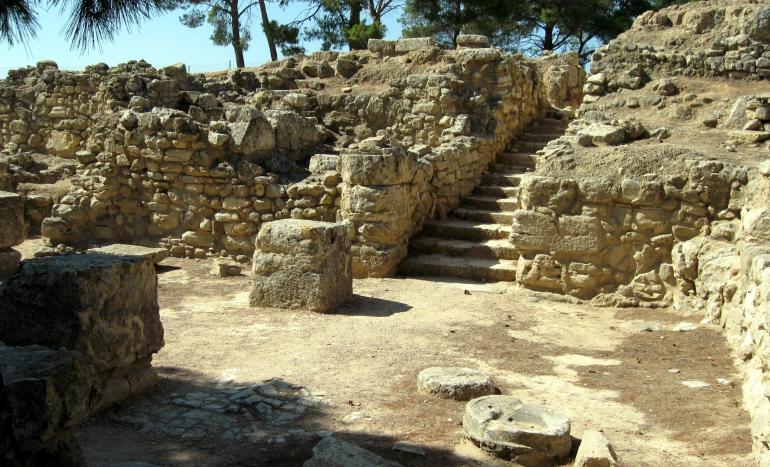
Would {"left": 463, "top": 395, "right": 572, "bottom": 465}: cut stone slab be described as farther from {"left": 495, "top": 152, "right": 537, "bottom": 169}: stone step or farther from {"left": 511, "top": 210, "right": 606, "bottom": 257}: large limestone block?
{"left": 495, "top": 152, "right": 537, "bottom": 169}: stone step

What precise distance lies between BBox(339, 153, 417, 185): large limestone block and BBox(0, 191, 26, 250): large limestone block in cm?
354

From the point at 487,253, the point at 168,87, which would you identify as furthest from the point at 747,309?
the point at 168,87

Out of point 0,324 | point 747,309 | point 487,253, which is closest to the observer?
point 0,324

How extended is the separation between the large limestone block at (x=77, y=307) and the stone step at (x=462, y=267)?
448 cm

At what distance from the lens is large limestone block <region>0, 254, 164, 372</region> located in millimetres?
4418

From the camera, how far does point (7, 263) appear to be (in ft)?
20.3

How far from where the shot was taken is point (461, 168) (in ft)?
33.6

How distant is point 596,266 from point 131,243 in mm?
6051

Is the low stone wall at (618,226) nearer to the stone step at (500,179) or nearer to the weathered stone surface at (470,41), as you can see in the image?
the stone step at (500,179)

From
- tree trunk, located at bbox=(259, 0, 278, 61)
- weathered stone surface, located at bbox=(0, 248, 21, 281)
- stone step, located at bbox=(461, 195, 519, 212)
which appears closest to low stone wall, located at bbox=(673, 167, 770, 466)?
stone step, located at bbox=(461, 195, 519, 212)

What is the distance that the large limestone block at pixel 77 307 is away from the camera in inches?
174

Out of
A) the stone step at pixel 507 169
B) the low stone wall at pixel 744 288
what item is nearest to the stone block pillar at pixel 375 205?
the stone step at pixel 507 169

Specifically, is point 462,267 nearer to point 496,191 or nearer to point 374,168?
point 374,168

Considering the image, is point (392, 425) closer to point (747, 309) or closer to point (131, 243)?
point (747, 309)
